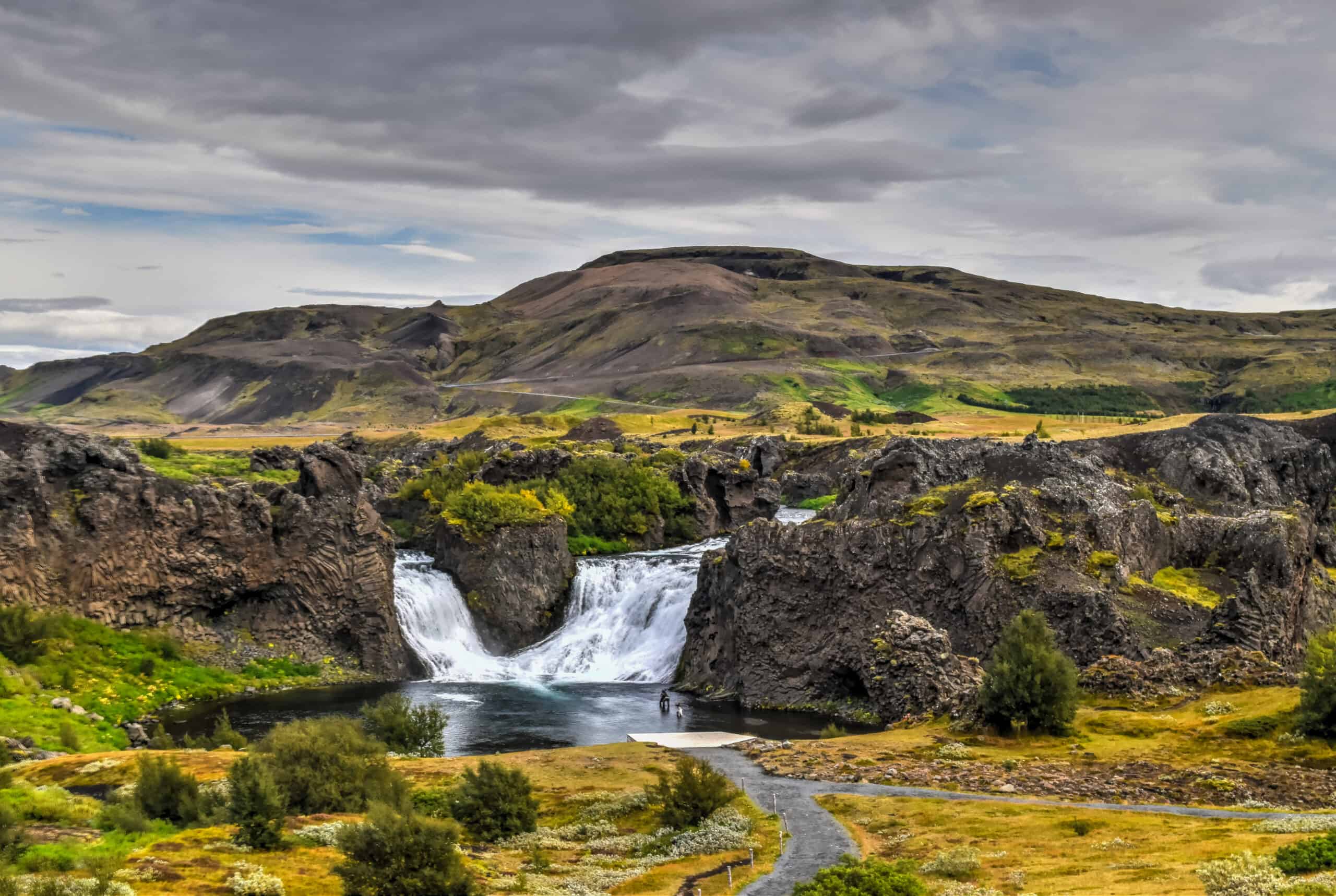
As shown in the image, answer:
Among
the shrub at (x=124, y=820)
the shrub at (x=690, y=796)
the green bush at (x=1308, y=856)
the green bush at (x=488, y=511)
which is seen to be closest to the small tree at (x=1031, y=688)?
the shrub at (x=690, y=796)

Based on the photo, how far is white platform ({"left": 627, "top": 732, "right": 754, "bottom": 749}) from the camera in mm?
59656

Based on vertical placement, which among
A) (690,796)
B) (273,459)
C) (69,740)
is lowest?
(69,740)

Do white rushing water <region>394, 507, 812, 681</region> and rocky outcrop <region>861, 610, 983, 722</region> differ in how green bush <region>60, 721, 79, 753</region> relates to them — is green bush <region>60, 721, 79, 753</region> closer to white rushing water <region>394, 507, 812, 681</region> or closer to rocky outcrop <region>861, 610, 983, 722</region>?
white rushing water <region>394, 507, 812, 681</region>

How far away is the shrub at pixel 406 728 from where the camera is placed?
191 ft

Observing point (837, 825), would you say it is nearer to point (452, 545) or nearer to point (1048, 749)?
point (1048, 749)

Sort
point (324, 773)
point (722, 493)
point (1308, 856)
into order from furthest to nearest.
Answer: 1. point (722, 493)
2. point (324, 773)
3. point (1308, 856)

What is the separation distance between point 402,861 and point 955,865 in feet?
52.0

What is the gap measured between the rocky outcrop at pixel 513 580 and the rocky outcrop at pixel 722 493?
2606 cm

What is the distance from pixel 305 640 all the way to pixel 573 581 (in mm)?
22784

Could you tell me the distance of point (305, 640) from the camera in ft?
274

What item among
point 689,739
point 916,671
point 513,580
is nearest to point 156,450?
point 513,580

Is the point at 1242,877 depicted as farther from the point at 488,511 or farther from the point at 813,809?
the point at 488,511

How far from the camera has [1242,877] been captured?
28.1 metres

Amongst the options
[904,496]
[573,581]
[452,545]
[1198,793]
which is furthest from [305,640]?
[1198,793]
